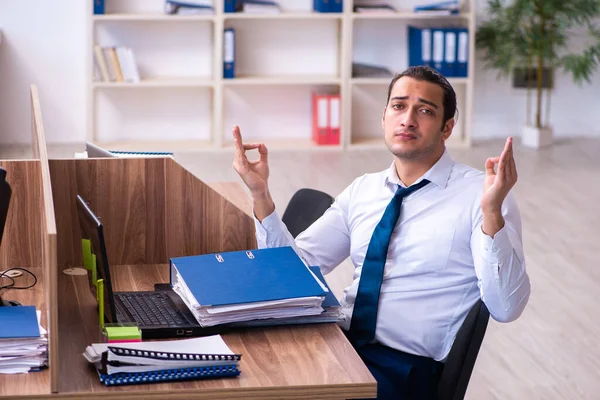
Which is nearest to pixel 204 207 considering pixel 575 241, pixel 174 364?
pixel 174 364

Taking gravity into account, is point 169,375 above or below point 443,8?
below

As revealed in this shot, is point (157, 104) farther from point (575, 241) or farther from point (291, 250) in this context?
point (291, 250)

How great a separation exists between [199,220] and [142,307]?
482mm

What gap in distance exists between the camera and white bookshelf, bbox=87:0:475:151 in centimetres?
715

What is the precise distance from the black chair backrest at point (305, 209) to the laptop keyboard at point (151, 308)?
828 mm

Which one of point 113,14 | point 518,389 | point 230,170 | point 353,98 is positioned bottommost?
point 518,389

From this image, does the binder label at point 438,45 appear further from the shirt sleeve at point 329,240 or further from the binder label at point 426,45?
the shirt sleeve at point 329,240

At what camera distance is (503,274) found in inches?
81.8

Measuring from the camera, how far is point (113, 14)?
6.95 metres

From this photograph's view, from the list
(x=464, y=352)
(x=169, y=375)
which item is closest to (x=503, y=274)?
(x=464, y=352)

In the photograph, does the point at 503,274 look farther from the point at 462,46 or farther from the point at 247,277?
the point at 462,46

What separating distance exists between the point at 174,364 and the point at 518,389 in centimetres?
181

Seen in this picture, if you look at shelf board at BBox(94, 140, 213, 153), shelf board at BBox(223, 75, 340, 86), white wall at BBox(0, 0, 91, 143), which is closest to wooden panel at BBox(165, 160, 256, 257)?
shelf board at BBox(94, 140, 213, 153)

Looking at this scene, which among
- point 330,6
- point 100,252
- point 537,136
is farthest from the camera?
point 537,136
